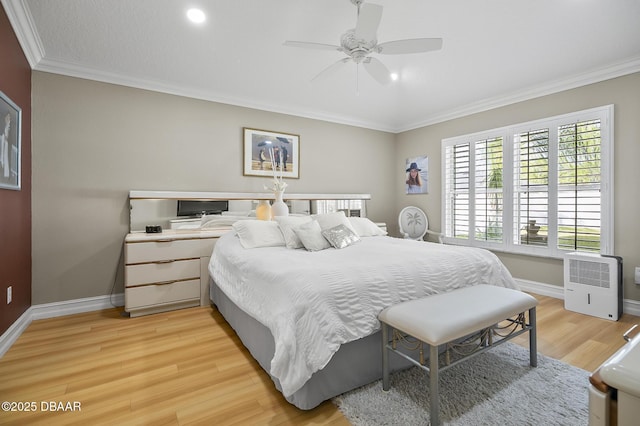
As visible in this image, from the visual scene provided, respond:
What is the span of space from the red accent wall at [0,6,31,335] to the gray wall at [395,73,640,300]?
16.2 ft

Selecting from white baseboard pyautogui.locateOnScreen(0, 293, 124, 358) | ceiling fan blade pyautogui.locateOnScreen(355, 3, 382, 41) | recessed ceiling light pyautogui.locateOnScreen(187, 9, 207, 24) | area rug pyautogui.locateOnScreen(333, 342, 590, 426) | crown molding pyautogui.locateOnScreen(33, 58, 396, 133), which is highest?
recessed ceiling light pyautogui.locateOnScreen(187, 9, 207, 24)

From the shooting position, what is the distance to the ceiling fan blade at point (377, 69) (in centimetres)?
240

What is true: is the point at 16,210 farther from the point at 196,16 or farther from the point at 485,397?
the point at 485,397

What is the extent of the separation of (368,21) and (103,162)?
2987 millimetres

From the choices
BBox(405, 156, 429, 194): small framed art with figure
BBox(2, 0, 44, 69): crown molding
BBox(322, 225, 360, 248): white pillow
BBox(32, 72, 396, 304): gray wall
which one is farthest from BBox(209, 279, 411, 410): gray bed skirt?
BBox(405, 156, 429, 194): small framed art with figure

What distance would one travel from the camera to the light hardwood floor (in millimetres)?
1564

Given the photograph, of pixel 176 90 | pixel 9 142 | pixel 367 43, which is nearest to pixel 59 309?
pixel 9 142

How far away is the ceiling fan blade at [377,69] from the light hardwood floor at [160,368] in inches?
96.4

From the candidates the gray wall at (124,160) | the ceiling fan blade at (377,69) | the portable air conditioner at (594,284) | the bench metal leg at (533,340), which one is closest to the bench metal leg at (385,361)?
the bench metal leg at (533,340)

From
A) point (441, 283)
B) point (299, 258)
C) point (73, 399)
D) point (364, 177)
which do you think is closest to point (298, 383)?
point (299, 258)

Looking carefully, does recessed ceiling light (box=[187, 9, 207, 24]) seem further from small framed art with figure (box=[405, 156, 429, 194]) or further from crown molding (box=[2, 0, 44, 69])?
small framed art with figure (box=[405, 156, 429, 194])

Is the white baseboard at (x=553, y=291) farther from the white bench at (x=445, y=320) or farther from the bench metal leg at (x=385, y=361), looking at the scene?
the bench metal leg at (x=385, y=361)

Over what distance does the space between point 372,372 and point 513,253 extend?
3.09 metres

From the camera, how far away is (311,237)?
2.71 metres
